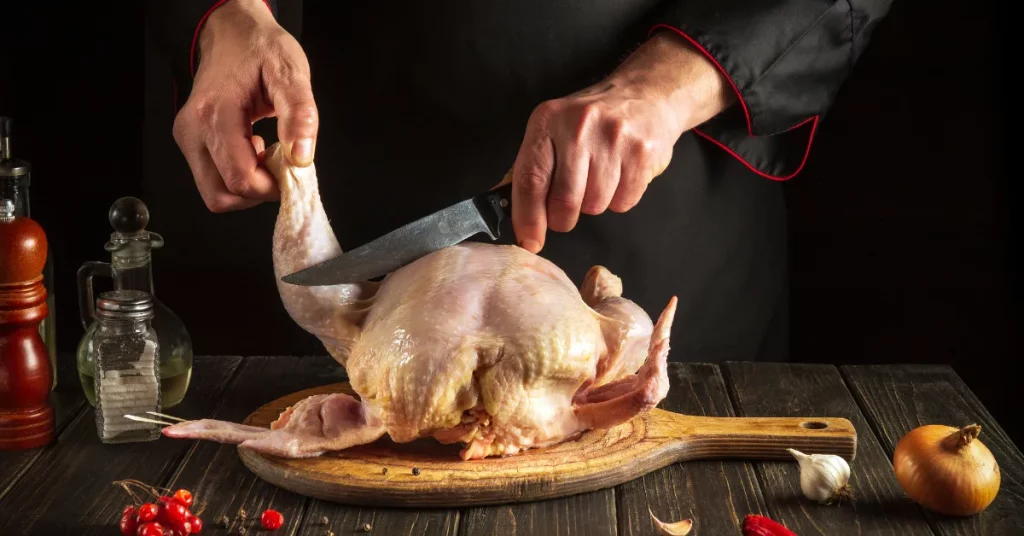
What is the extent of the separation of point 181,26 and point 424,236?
2.60 feet

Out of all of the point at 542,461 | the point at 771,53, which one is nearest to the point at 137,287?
the point at 542,461

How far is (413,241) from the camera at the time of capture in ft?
6.60

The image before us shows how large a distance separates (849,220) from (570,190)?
4.70ft

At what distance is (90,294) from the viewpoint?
2.20 metres

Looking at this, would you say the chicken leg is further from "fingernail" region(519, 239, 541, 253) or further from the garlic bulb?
the garlic bulb

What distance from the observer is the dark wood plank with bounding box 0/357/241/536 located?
1677 mm

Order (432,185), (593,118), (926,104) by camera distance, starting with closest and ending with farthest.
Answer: (593,118)
(432,185)
(926,104)

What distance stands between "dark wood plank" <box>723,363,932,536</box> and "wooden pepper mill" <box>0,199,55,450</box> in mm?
1217

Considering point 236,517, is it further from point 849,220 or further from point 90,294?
point 849,220

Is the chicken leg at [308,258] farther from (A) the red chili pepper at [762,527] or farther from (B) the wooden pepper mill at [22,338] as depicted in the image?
(A) the red chili pepper at [762,527]

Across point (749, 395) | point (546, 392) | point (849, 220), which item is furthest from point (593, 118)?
point (849, 220)

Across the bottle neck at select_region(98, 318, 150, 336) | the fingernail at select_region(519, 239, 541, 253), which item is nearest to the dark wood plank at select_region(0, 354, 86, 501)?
the bottle neck at select_region(98, 318, 150, 336)

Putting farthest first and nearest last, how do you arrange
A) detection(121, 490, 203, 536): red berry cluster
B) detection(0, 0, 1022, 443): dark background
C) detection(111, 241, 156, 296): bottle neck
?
detection(0, 0, 1022, 443): dark background, detection(111, 241, 156, 296): bottle neck, detection(121, 490, 203, 536): red berry cluster

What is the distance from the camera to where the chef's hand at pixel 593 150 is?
200cm
